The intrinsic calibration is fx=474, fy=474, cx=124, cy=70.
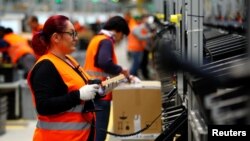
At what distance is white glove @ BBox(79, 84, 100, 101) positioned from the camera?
9.95ft

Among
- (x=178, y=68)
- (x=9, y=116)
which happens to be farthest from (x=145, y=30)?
(x=178, y=68)

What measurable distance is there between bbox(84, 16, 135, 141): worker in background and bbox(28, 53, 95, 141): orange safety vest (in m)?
1.55

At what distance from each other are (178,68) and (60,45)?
1.65 metres

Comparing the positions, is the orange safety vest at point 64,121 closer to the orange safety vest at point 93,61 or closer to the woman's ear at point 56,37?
the woman's ear at point 56,37

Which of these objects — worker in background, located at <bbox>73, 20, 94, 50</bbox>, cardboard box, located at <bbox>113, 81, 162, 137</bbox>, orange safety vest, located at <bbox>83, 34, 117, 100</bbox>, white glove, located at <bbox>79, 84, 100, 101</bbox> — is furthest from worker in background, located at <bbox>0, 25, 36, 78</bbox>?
worker in background, located at <bbox>73, 20, 94, 50</bbox>

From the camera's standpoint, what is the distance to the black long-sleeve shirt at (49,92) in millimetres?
3004

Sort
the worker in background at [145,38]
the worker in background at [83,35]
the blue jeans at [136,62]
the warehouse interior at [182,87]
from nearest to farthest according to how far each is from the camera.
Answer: the warehouse interior at [182,87] < the worker in background at [145,38] < the blue jeans at [136,62] < the worker in background at [83,35]

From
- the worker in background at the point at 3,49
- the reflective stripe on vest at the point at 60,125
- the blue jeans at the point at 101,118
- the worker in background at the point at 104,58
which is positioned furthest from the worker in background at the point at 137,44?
the reflective stripe on vest at the point at 60,125

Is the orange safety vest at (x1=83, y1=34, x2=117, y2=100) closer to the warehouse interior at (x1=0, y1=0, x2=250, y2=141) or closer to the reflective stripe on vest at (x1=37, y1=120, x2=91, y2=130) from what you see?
the warehouse interior at (x1=0, y1=0, x2=250, y2=141)

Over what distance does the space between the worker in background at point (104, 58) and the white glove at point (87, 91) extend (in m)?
1.66

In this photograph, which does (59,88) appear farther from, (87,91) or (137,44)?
(137,44)

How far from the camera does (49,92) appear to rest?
119 inches

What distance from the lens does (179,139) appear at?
3.23m

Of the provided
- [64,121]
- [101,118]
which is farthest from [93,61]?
[64,121]
